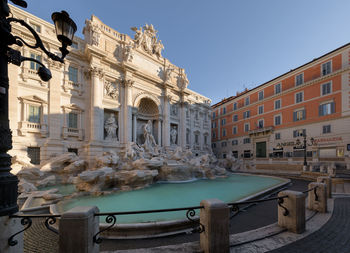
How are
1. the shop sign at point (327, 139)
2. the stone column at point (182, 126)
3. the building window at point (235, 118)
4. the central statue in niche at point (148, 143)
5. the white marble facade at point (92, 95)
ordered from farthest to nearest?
the building window at point (235, 118) → the stone column at point (182, 126) → the shop sign at point (327, 139) → the central statue in niche at point (148, 143) → the white marble facade at point (92, 95)

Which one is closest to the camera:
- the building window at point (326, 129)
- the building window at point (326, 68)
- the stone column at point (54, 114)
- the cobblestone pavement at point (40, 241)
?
the cobblestone pavement at point (40, 241)

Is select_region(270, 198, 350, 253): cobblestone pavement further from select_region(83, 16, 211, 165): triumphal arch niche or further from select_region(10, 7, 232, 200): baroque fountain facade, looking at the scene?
select_region(83, 16, 211, 165): triumphal arch niche

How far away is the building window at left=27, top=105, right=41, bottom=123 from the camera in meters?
13.2

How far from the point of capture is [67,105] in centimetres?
1511

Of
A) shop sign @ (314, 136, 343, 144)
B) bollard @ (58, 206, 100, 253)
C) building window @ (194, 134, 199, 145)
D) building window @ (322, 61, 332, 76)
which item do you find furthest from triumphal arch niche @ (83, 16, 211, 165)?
building window @ (322, 61, 332, 76)

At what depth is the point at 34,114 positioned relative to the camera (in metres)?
13.4

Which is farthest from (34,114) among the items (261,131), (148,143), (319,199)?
(261,131)

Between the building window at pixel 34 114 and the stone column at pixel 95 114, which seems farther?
the stone column at pixel 95 114

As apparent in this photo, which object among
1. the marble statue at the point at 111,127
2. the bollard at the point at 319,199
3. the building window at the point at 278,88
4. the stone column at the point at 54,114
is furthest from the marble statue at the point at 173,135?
the bollard at the point at 319,199

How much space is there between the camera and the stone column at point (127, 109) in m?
18.3

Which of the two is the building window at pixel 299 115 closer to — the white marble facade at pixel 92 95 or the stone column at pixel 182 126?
the stone column at pixel 182 126

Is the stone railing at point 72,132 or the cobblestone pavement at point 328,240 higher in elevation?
the stone railing at point 72,132

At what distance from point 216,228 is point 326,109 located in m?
26.2

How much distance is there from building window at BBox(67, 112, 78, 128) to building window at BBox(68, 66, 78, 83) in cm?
353
